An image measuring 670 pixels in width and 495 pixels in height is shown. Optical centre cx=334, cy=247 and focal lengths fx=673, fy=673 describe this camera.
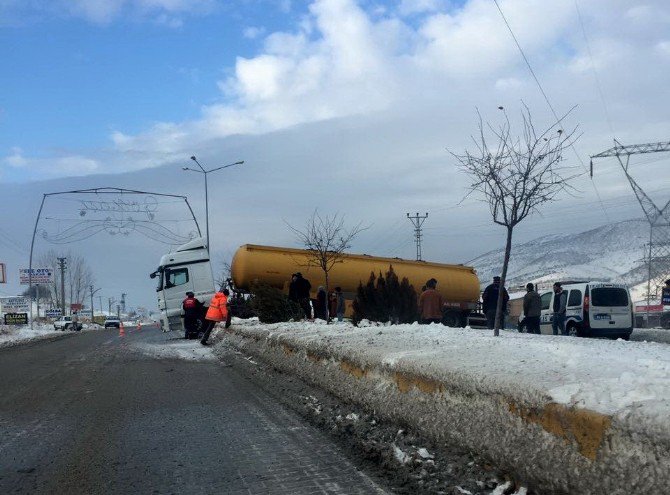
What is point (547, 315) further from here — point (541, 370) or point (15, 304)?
point (15, 304)

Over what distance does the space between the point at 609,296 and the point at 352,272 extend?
1068cm

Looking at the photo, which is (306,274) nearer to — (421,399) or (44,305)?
(421,399)

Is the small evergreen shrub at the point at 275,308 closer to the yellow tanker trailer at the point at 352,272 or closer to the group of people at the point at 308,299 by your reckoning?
the group of people at the point at 308,299

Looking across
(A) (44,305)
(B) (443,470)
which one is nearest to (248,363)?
(B) (443,470)

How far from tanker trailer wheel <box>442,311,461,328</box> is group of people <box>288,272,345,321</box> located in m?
6.25

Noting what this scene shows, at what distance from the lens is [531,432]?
13.2 ft

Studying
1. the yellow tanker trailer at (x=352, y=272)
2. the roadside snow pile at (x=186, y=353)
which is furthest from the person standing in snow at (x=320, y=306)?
the roadside snow pile at (x=186, y=353)

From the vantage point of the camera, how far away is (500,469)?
431 centimetres

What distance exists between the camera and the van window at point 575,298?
62.2 feet

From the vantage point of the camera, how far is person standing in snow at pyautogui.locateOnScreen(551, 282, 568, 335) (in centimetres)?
1891

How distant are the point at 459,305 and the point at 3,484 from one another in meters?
25.3

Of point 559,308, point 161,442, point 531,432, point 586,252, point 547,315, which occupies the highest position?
point 586,252

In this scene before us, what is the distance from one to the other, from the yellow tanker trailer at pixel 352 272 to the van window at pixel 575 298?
8960 mm

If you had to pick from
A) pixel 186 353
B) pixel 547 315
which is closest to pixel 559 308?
pixel 547 315
